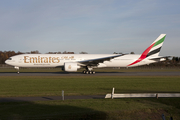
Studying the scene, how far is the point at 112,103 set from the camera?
11703 mm

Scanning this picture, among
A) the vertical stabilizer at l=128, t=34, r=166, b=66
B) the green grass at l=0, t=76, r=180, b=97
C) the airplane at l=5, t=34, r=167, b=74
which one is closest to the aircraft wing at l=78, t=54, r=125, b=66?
the airplane at l=5, t=34, r=167, b=74

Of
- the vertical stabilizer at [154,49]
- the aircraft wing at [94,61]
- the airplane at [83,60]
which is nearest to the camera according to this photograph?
the aircraft wing at [94,61]

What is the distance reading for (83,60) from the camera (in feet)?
126

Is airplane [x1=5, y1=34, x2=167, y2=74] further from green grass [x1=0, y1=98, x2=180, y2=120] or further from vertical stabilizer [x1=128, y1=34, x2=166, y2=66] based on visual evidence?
green grass [x1=0, y1=98, x2=180, y2=120]

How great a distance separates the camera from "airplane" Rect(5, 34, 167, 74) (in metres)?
36.1

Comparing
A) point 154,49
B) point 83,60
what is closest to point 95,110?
point 83,60

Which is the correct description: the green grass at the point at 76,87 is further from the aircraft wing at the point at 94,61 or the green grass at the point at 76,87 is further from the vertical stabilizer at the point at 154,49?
the vertical stabilizer at the point at 154,49

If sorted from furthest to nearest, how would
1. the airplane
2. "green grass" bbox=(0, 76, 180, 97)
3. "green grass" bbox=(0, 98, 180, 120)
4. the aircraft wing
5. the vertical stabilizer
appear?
the vertical stabilizer → the airplane → the aircraft wing → "green grass" bbox=(0, 76, 180, 97) → "green grass" bbox=(0, 98, 180, 120)

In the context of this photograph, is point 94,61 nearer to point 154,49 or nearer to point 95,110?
point 154,49

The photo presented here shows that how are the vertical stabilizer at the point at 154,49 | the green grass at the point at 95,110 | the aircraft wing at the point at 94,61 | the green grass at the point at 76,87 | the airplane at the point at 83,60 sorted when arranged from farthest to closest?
the vertical stabilizer at the point at 154,49 → the airplane at the point at 83,60 → the aircraft wing at the point at 94,61 → the green grass at the point at 76,87 → the green grass at the point at 95,110

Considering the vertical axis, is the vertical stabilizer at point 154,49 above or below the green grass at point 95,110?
above

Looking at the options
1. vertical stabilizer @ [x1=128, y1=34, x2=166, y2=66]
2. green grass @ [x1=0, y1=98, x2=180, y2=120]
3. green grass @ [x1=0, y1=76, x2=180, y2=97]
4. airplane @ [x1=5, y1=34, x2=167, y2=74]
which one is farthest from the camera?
vertical stabilizer @ [x1=128, y1=34, x2=166, y2=66]

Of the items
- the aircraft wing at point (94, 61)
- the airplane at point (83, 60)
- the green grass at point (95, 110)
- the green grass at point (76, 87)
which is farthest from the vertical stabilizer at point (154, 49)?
the green grass at point (95, 110)

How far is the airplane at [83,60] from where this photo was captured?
36.1 meters
